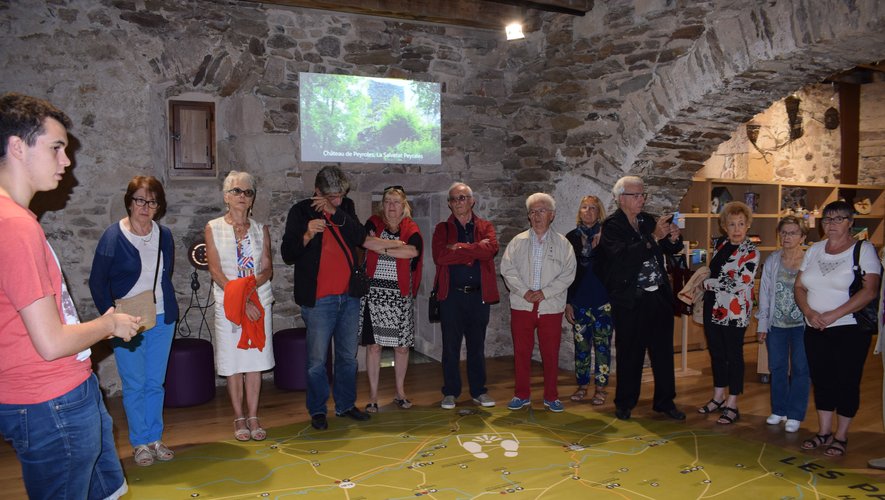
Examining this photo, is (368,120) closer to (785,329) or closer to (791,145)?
(785,329)

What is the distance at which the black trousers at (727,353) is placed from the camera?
4.24 m

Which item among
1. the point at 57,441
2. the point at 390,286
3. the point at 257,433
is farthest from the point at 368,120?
the point at 57,441

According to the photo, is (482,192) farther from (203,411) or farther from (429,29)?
(203,411)

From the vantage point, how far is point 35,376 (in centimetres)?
156

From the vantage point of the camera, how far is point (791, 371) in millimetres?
4023

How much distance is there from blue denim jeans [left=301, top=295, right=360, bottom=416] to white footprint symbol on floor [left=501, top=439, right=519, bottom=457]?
108cm

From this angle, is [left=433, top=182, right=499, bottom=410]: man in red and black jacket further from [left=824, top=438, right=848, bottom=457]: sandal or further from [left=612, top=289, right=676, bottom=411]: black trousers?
[left=824, top=438, right=848, bottom=457]: sandal

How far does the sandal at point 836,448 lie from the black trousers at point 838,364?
171mm

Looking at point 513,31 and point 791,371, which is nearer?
point 791,371

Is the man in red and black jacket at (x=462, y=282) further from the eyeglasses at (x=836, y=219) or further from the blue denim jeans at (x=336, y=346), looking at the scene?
the eyeglasses at (x=836, y=219)

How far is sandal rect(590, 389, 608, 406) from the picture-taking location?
467 cm

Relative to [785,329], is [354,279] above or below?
above

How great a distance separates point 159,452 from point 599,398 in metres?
2.98

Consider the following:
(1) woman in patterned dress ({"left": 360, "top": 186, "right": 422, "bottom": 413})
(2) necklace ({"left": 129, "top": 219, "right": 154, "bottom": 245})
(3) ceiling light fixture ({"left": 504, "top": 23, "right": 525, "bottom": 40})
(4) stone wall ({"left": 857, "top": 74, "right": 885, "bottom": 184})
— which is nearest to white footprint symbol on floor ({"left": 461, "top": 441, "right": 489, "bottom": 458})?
(1) woman in patterned dress ({"left": 360, "top": 186, "right": 422, "bottom": 413})
